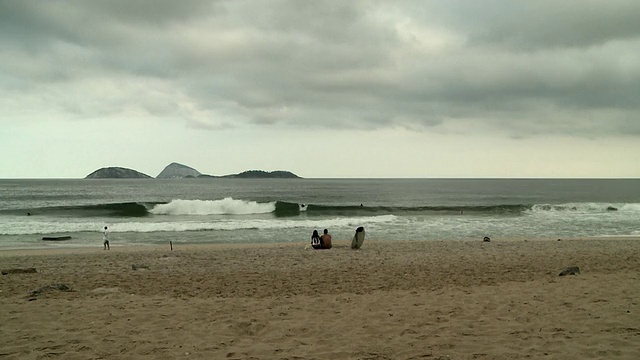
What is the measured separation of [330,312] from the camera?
738 centimetres

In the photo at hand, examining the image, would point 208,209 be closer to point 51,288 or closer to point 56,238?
point 56,238

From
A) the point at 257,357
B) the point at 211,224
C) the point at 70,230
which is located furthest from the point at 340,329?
the point at 70,230

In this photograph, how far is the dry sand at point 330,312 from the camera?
5555 millimetres

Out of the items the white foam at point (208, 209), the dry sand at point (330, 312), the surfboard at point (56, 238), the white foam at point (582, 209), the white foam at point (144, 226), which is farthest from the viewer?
the white foam at point (582, 209)

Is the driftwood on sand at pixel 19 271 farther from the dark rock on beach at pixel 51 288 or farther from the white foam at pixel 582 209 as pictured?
the white foam at pixel 582 209

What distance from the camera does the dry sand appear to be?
18.2ft

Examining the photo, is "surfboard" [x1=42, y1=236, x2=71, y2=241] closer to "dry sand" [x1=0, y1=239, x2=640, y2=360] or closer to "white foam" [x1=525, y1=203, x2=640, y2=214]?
"dry sand" [x1=0, y1=239, x2=640, y2=360]

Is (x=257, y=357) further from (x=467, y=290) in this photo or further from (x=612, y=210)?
(x=612, y=210)

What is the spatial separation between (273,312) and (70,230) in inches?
1088

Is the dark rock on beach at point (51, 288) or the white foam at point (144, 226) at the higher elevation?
the dark rock on beach at point (51, 288)

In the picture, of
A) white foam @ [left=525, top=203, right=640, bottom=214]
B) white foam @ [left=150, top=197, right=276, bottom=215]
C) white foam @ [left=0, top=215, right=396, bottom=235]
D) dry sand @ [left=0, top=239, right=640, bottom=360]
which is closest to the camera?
dry sand @ [left=0, top=239, right=640, bottom=360]

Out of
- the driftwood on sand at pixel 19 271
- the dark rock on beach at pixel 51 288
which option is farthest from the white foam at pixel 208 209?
the dark rock on beach at pixel 51 288

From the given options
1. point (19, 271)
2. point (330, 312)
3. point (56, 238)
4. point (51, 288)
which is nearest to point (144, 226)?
point (56, 238)

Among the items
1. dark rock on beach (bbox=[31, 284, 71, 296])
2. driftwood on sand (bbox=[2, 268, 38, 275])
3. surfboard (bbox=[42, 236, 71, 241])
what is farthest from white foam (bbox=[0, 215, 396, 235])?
dark rock on beach (bbox=[31, 284, 71, 296])
